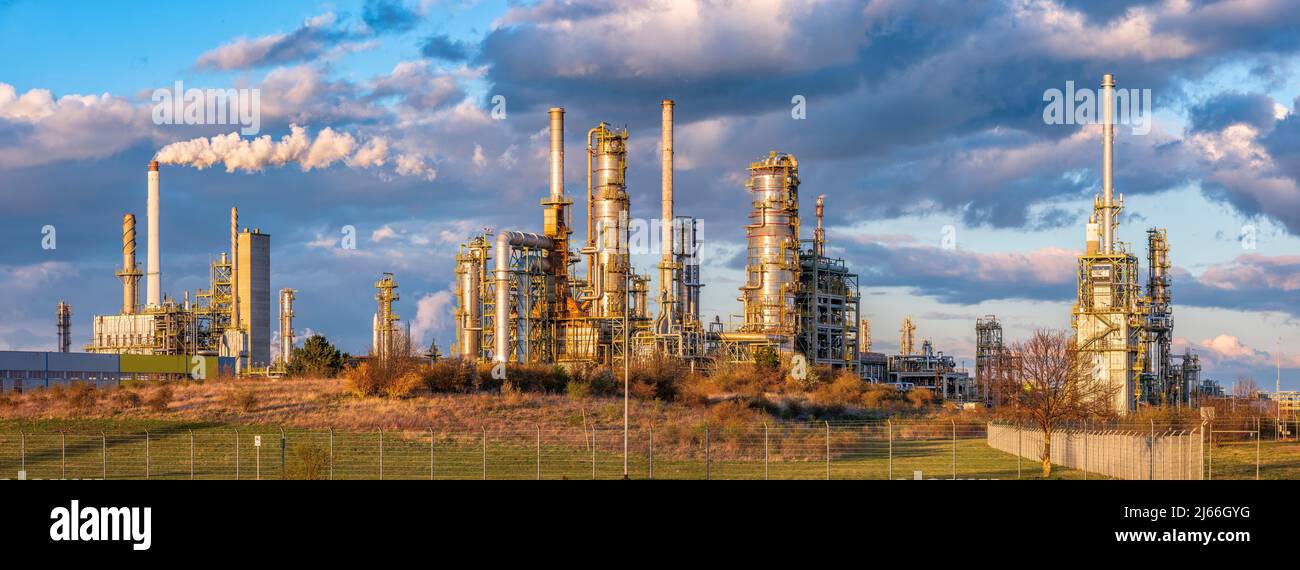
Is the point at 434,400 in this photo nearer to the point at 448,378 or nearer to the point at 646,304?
the point at 448,378

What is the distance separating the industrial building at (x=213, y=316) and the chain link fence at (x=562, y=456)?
55.0 m

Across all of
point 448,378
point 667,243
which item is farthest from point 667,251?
point 448,378

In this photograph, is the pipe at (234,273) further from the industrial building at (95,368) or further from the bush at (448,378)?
the bush at (448,378)

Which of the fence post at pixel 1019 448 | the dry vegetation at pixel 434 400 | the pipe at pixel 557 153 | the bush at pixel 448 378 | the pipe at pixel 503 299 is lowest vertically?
the fence post at pixel 1019 448

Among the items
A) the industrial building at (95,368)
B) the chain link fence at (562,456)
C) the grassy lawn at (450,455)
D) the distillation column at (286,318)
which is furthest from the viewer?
the distillation column at (286,318)

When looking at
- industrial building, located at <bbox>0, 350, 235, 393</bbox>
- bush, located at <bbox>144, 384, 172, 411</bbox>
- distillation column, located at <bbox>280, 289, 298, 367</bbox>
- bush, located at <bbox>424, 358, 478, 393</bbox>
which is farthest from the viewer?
distillation column, located at <bbox>280, 289, 298, 367</bbox>

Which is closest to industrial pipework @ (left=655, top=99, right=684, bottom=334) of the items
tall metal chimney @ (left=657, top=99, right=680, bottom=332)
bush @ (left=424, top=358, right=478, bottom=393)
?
tall metal chimney @ (left=657, top=99, right=680, bottom=332)

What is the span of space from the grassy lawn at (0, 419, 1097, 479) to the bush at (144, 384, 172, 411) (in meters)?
3.05

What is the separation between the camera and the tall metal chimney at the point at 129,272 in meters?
117

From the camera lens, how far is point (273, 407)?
6312 cm

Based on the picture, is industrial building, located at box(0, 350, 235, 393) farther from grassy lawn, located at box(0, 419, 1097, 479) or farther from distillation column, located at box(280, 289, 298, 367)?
grassy lawn, located at box(0, 419, 1097, 479)

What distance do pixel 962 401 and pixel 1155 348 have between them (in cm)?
2217

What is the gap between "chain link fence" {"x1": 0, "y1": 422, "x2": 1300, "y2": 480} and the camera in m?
44.7

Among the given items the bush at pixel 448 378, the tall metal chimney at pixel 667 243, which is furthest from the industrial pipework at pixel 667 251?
the bush at pixel 448 378
